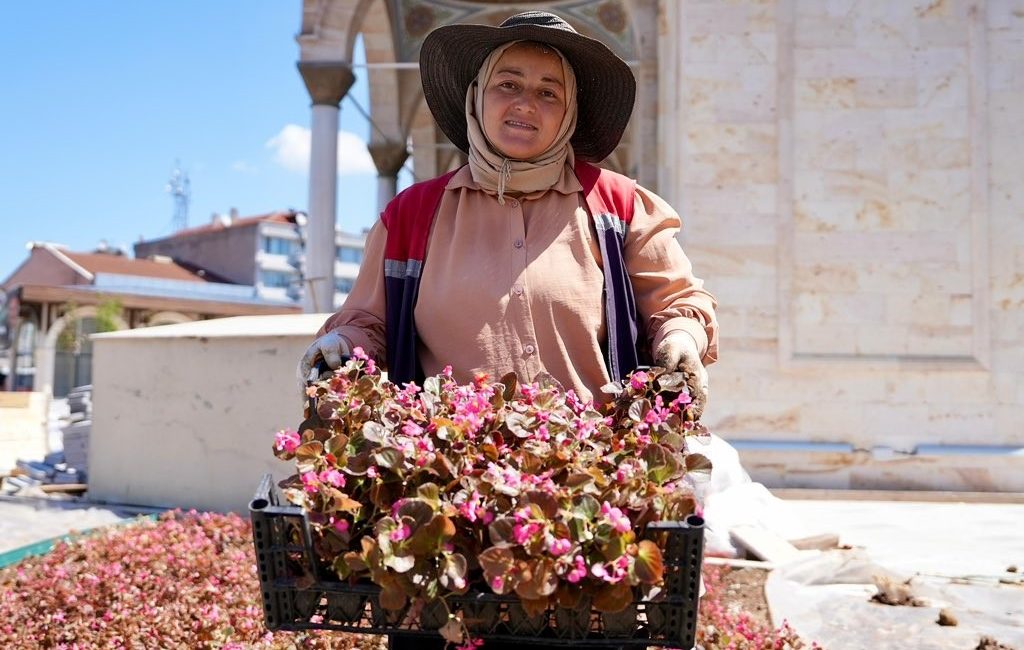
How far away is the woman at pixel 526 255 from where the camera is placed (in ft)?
5.73

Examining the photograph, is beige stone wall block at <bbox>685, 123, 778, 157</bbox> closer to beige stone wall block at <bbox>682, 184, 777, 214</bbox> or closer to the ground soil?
beige stone wall block at <bbox>682, 184, 777, 214</bbox>

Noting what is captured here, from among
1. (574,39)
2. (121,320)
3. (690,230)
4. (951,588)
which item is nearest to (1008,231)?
(690,230)

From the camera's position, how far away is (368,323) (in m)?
1.83

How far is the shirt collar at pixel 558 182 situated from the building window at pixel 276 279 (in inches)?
1824

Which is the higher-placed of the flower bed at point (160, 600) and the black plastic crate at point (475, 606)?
the black plastic crate at point (475, 606)

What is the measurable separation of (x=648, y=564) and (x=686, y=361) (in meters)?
0.58

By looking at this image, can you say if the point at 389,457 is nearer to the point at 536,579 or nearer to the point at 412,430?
the point at 412,430

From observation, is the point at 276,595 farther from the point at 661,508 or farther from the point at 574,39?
the point at 574,39

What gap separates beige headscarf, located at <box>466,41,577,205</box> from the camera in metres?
1.84

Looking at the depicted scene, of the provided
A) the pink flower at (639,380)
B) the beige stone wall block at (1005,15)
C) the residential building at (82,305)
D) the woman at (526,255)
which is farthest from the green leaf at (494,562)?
the residential building at (82,305)

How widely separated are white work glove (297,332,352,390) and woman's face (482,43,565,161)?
587 millimetres

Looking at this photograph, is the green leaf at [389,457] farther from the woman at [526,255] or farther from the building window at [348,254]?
the building window at [348,254]

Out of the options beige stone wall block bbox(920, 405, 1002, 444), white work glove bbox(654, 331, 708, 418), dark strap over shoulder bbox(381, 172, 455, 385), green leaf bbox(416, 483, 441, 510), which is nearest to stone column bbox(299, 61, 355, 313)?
beige stone wall block bbox(920, 405, 1002, 444)

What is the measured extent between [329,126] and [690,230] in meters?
6.34
